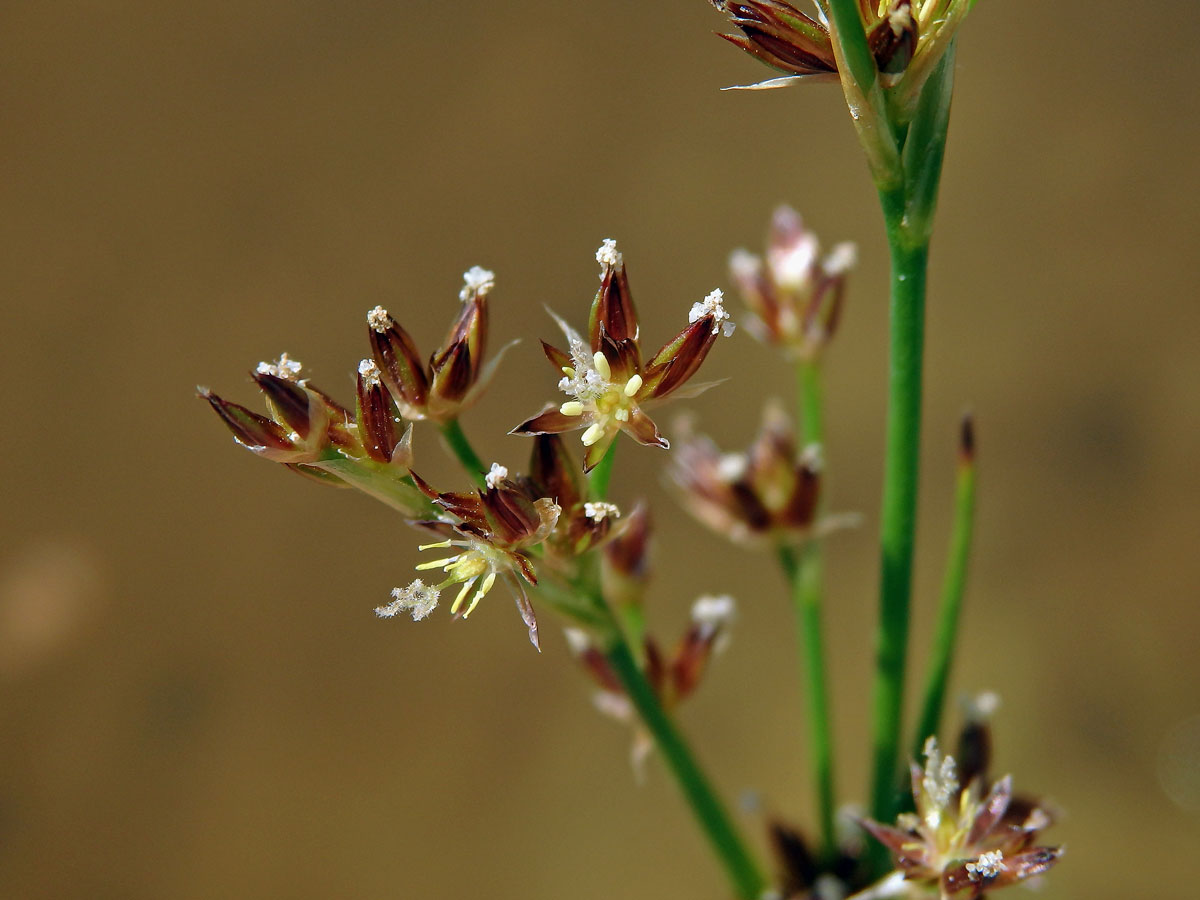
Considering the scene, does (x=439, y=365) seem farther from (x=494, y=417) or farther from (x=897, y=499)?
(x=494, y=417)

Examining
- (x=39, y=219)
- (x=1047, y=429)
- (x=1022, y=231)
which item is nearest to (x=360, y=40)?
(x=39, y=219)

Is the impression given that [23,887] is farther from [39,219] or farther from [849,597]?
[849,597]

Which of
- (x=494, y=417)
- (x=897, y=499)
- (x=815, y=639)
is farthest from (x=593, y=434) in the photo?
(x=494, y=417)

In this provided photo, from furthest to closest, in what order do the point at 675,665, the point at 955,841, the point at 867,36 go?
1. the point at 675,665
2. the point at 955,841
3. the point at 867,36

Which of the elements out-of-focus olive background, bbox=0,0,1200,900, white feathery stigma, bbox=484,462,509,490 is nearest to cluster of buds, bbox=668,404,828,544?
white feathery stigma, bbox=484,462,509,490

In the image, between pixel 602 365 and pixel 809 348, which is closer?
pixel 602 365

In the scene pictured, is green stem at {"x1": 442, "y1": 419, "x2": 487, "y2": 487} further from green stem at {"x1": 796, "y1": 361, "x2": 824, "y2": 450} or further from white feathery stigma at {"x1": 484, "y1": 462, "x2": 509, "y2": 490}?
green stem at {"x1": 796, "y1": 361, "x2": 824, "y2": 450}
